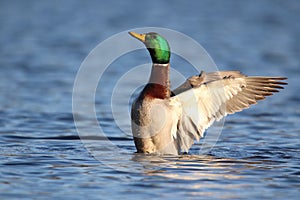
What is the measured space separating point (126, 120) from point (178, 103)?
3388mm

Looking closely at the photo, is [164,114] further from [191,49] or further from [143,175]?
[191,49]

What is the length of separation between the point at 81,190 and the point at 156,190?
2.64ft

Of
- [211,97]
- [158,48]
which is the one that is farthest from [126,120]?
[211,97]

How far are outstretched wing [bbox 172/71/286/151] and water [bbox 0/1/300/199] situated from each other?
0.41 meters

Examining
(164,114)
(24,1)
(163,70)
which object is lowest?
(164,114)

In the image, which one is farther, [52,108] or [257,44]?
[257,44]

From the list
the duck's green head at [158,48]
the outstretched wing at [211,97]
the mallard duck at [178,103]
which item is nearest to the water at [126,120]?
the mallard duck at [178,103]

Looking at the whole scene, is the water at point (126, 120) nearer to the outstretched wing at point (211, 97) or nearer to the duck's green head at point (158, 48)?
the outstretched wing at point (211, 97)

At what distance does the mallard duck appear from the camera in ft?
30.0

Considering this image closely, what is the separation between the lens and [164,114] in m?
9.13

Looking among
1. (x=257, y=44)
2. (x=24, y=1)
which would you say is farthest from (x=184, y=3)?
(x=257, y=44)

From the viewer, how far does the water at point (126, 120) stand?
8086mm

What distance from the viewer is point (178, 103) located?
9125 mm

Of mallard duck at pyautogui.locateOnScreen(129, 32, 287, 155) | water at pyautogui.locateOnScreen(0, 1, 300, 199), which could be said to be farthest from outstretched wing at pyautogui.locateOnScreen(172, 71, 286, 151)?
water at pyautogui.locateOnScreen(0, 1, 300, 199)
